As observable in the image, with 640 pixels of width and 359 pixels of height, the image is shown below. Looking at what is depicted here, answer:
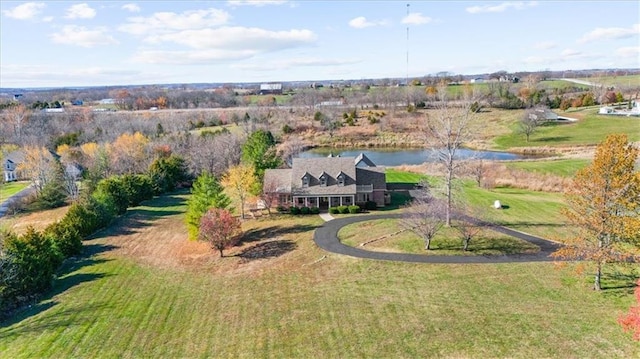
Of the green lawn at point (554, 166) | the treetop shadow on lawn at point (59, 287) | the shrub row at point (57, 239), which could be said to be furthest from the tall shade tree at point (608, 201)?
the green lawn at point (554, 166)

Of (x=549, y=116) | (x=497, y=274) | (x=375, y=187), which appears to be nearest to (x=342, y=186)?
(x=375, y=187)

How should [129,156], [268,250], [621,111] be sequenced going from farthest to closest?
[621,111], [129,156], [268,250]

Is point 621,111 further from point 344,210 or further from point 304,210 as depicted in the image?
point 304,210

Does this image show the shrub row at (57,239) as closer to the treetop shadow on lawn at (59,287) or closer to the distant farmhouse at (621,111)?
the treetop shadow on lawn at (59,287)

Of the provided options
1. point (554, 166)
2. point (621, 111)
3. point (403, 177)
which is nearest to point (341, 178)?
point (403, 177)

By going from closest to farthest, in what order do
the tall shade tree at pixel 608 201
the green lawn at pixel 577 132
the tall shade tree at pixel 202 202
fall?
the tall shade tree at pixel 608 201 < the tall shade tree at pixel 202 202 < the green lawn at pixel 577 132

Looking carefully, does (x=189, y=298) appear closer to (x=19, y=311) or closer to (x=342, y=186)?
(x=19, y=311)

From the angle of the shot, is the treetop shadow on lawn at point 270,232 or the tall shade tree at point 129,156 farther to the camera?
the tall shade tree at point 129,156
